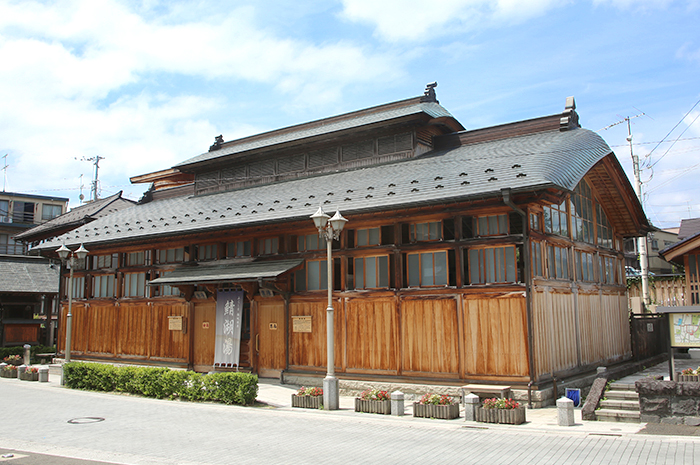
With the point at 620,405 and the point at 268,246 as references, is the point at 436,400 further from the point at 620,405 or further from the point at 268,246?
the point at 268,246

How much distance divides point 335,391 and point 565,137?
10.1m

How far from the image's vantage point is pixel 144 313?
71.5 ft

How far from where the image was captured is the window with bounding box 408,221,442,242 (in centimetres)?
1523

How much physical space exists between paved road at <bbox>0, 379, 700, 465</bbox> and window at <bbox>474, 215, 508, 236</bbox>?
16.5 feet

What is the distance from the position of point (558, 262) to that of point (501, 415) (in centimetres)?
617

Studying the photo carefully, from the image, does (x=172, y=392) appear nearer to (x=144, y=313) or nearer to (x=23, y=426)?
(x=23, y=426)

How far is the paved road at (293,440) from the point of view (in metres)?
8.74

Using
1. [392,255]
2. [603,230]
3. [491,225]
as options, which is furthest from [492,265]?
[603,230]

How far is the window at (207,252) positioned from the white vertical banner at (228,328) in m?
1.59

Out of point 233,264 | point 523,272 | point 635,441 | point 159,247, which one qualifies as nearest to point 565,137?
point 523,272

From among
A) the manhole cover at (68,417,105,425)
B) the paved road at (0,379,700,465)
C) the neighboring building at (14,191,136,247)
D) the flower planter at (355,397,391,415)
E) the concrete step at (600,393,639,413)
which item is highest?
the neighboring building at (14,191,136,247)

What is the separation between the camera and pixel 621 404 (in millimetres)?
11945

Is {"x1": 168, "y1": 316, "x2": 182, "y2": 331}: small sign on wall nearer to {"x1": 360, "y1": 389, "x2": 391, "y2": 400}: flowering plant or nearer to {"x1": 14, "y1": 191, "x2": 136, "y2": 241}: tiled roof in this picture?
{"x1": 360, "y1": 389, "x2": 391, "y2": 400}: flowering plant

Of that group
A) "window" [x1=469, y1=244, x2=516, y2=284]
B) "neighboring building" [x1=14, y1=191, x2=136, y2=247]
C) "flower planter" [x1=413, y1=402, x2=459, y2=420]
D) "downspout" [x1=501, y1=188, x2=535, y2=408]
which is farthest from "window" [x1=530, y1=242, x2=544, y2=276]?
"neighboring building" [x1=14, y1=191, x2=136, y2=247]
